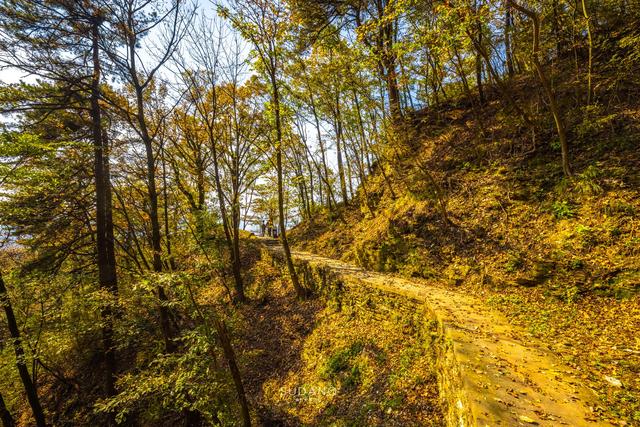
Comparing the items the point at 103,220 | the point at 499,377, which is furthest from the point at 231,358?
the point at 103,220

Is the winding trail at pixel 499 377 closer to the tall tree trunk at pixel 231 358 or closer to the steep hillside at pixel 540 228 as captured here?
the steep hillside at pixel 540 228

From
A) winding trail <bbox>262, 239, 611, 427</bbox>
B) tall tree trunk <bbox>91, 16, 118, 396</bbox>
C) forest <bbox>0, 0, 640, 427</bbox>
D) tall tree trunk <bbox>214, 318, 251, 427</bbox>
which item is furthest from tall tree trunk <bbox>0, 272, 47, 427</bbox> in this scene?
winding trail <bbox>262, 239, 611, 427</bbox>

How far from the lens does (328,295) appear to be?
9109 mm

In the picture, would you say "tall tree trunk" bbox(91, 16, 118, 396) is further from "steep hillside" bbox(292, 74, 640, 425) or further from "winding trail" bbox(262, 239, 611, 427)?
"winding trail" bbox(262, 239, 611, 427)

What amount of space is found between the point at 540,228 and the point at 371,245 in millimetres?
5196

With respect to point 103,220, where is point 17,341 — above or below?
below

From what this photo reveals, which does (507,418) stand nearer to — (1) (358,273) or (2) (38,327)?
(1) (358,273)

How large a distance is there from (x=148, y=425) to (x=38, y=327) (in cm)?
511

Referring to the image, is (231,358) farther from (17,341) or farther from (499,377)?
(17,341)

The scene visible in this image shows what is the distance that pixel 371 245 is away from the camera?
10.1 meters

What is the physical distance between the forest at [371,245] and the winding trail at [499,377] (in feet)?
0.11

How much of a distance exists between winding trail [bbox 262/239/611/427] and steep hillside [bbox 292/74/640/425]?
0.28 m

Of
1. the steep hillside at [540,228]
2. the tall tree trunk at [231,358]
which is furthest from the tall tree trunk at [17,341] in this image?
the steep hillside at [540,228]

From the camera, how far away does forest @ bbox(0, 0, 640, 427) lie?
4.38 meters
